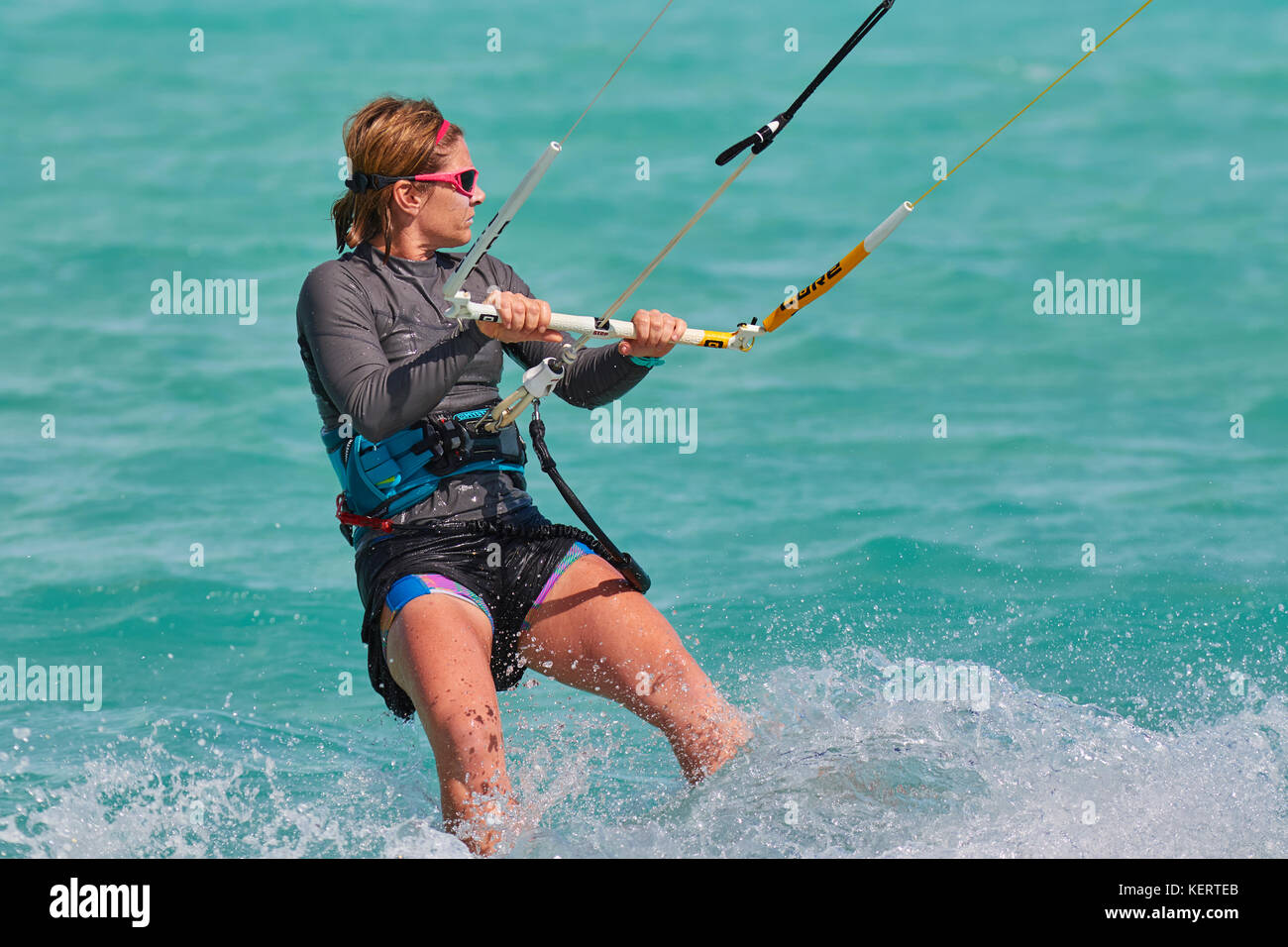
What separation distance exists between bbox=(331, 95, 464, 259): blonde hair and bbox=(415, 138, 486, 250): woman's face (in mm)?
30

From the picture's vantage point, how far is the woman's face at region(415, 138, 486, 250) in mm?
3861

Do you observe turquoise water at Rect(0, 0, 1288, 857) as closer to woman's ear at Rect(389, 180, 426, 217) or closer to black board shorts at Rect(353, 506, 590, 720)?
black board shorts at Rect(353, 506, 590, 720)

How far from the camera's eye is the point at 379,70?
13.0 metres

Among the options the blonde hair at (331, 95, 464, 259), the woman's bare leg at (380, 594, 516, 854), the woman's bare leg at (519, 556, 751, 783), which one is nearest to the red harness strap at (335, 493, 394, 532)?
the woman's bare leg at (380, 594, 516, 854)

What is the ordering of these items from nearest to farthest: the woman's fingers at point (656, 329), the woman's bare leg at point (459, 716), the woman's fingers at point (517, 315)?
1. the woman's fingers at point (517, 315)
2. the woman's bare leg at point (459, 716)
3. the woman's fingers at point (656, 329)

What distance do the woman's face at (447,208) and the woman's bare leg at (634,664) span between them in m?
0.93

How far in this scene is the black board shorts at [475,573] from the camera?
3.77 m

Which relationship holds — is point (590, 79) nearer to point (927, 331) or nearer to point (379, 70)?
point (379, 70)

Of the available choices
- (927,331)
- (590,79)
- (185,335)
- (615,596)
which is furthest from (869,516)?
(590,79)

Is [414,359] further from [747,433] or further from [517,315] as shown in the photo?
[747,433]

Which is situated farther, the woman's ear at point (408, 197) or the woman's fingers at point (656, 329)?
the woman's ear at point (408, 197)

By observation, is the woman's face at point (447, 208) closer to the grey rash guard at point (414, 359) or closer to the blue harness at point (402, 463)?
the grey rash guard at point (414, 359)

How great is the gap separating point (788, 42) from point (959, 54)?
4.92 ft

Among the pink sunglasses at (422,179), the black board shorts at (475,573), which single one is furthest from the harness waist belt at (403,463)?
the pink sunglasses at (422,179)
